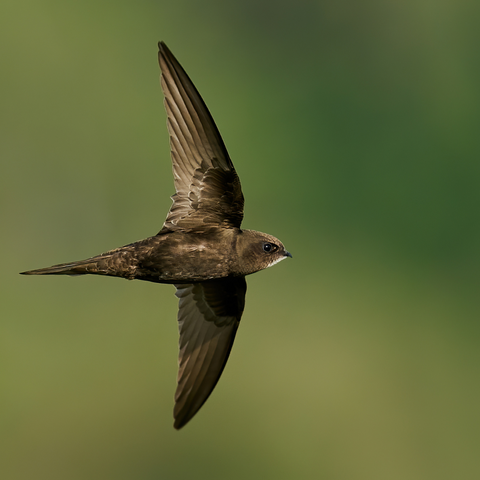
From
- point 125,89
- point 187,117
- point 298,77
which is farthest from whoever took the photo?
point 298,77

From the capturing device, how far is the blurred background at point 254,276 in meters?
9.67

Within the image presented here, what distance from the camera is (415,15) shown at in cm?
2067

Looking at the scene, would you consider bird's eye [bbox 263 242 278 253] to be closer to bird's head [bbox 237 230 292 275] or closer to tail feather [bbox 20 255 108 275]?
bird's head [bbox 237 230 292 275]

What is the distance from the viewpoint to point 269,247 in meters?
3.31

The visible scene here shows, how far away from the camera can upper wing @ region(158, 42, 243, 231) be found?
123 inches

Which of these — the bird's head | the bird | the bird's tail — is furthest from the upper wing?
the bird's tail

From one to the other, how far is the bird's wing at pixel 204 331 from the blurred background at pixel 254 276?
577 cm

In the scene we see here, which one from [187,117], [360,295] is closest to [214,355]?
[187,117]

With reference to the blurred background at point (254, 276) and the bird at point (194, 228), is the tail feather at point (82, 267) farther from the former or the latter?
the blurred background at point (254, 276)

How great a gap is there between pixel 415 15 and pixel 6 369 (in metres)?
17.0

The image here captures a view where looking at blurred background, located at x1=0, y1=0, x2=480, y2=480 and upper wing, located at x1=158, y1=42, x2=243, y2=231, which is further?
blurred background, located at x1=0, y1=0, x2=480, y2=480

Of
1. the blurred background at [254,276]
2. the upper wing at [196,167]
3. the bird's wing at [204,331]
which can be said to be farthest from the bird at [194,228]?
the blurred background at [254,276]

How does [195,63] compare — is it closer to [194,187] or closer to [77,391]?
[77,391]

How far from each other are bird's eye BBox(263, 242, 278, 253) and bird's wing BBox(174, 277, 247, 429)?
398 mm
